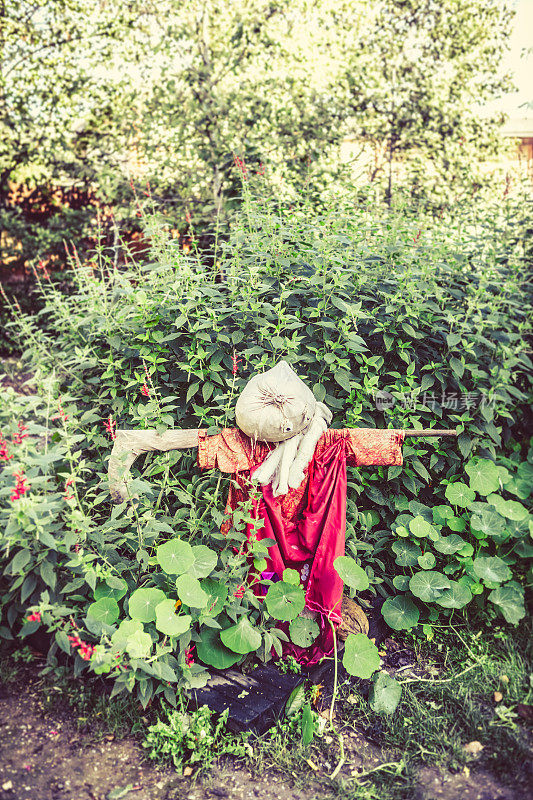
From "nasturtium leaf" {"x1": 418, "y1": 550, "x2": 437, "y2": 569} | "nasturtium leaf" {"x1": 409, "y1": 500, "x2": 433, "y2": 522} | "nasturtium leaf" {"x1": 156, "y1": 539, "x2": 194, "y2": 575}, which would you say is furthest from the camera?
"nasturtium leaf" {"x1": 409, "y1": 500, "x2": 433, "y2": 522}

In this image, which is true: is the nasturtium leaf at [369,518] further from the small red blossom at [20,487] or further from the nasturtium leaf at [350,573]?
the small red blossom at [20,487]

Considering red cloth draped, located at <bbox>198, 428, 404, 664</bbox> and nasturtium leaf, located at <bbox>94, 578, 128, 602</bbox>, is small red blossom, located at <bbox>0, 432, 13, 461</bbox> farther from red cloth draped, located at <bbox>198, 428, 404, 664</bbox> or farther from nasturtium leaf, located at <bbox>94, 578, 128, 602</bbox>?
red cloth draped, located at <bbox>198, 428, 404, 664</bbox>

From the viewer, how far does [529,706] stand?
2.37 metres

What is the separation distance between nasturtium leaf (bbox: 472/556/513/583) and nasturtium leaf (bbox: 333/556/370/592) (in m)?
0.67

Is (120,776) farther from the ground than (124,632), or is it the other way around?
(124,632)

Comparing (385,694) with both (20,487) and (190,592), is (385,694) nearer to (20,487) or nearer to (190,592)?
(190,592)

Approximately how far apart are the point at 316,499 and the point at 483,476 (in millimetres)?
1024

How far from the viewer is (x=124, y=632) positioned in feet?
7.45

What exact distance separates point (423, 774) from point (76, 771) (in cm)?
136

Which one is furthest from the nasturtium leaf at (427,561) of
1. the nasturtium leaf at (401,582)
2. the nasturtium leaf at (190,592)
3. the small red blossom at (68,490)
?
the small red blossom at (68,490)

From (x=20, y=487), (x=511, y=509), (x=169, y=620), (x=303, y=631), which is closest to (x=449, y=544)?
(x=511, y=509)

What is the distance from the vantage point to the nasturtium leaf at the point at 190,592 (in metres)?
2.36

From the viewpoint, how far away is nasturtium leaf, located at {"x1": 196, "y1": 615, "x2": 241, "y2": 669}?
8.10 feet

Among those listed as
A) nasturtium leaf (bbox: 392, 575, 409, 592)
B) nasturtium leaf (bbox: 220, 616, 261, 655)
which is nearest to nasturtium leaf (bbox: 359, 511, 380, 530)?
nasturtium leaf (bbox: 392, 575, 409, 592)
